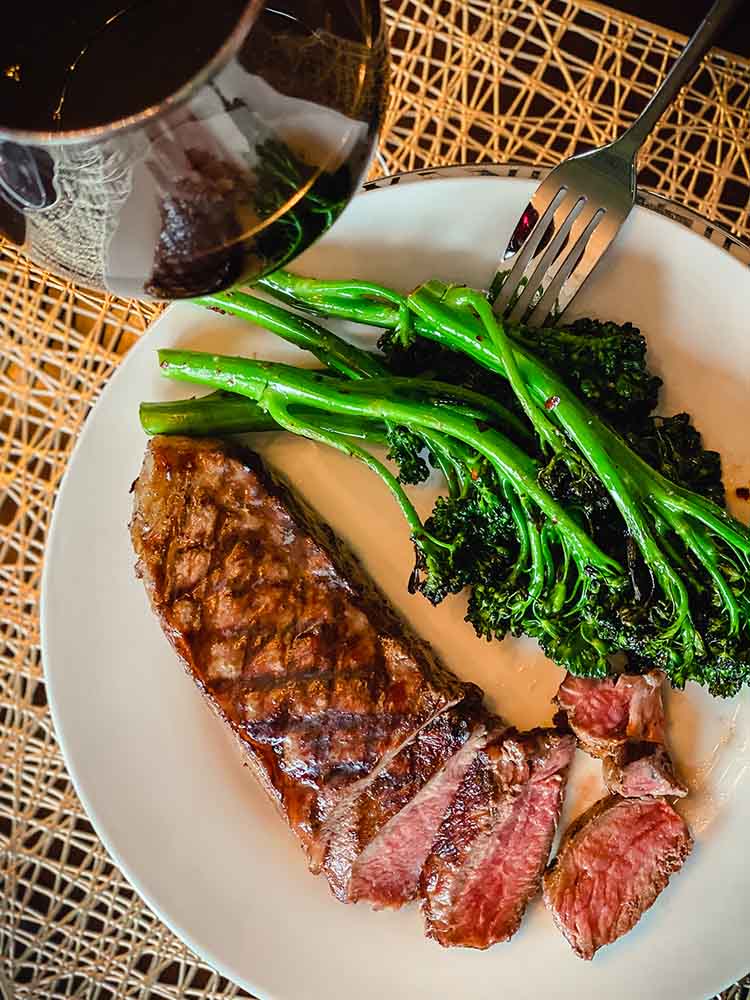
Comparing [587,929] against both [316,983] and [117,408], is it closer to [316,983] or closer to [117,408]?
[316,983]

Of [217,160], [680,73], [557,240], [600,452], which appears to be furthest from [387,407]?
[680,73]

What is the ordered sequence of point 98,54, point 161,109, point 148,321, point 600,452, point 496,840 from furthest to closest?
1. point 148,321
2. point 496,840
3. point 600,452
4. point 98,54
5. point 161,109

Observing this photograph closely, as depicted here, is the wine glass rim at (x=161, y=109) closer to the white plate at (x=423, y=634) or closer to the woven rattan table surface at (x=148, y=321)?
the white plate at (x=423, y=634)

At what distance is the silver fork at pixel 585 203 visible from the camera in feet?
7.80

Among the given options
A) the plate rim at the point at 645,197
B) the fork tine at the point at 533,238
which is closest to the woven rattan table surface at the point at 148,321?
the plate rim at the point at 645,197

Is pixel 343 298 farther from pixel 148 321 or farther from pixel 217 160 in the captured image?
pixel 217 160

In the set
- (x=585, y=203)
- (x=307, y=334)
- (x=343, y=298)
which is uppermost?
(x=585, y=203)

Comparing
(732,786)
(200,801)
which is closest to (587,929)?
(732,786)

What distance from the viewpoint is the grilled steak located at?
2383mm

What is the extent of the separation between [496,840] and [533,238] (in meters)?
1.54

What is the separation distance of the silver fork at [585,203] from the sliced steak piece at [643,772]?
1.16 meters

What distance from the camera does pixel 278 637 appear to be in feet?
7.80

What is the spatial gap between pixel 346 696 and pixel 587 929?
0.80 m

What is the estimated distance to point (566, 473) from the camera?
2092 mm
